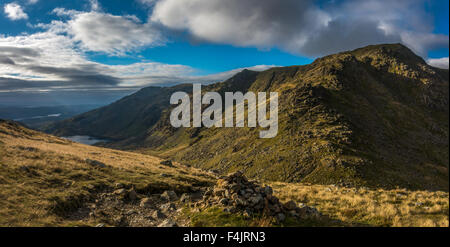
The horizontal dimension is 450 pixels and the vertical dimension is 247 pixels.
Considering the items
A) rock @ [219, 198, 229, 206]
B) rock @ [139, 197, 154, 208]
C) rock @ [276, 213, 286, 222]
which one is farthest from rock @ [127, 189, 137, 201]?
rock @ [276, 213, 286, 222]

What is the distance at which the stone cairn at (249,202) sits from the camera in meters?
12.4

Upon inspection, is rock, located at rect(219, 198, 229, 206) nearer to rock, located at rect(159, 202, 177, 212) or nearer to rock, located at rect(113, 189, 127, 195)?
rock, located at rect(159, 202, 177, 212)

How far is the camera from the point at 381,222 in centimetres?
1273

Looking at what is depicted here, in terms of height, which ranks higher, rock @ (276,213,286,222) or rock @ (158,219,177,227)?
rock @ (276,213,286,222)

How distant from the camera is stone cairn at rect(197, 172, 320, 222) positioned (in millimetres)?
12383

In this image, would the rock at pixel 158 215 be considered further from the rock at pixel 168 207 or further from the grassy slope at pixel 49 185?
the grassy slope at pixel 49 185

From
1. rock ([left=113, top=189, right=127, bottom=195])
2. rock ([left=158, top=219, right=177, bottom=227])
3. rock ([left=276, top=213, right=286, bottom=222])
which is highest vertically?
rock ([left=276, top=213, right=286, bottom=222])

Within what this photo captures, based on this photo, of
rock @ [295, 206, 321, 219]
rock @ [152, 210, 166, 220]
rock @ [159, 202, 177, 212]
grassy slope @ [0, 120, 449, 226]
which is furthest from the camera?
rock @ [159, 202, 177, 212]

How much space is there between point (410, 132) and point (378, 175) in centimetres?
5827

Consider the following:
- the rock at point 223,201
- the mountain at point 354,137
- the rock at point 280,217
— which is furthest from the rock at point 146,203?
the mountain at point 354,137

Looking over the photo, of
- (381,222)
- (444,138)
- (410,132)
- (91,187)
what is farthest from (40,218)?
(444,138)

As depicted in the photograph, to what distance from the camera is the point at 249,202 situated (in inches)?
502

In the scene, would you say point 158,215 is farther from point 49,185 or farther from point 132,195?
point 49,185
